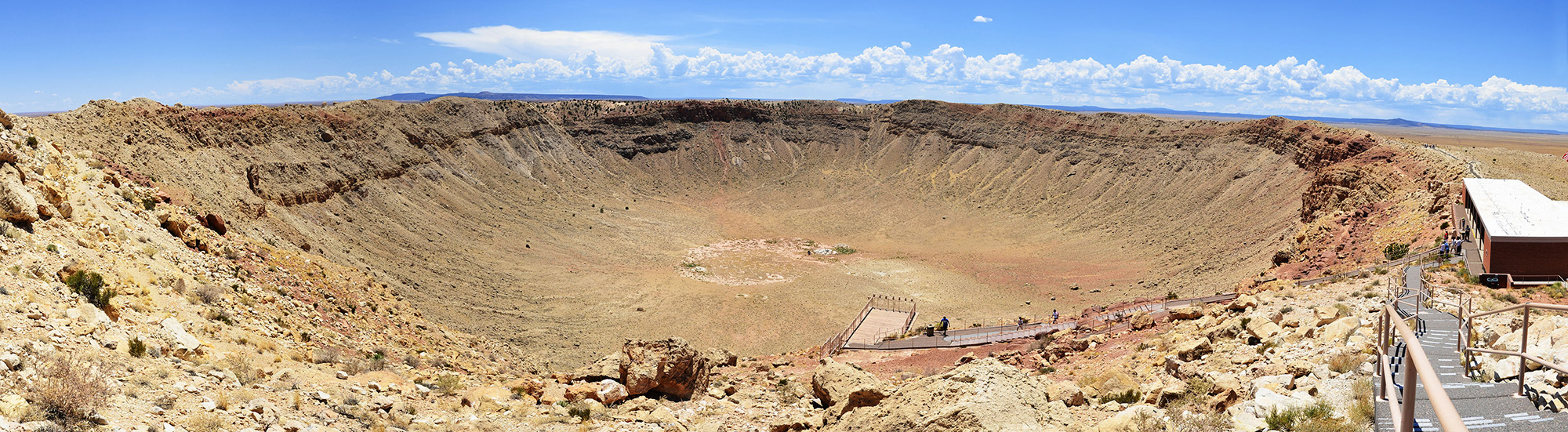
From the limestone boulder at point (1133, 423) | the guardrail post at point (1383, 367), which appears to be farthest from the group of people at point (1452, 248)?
the limestone boulder at point (1133, 423)

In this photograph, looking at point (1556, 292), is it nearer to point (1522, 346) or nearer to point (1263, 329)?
point (1263, 329)

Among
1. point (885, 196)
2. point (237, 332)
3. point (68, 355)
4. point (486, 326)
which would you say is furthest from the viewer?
point (885, 196)

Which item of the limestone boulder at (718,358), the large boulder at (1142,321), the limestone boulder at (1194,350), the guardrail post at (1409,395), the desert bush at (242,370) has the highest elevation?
the guardrail post at (1409,395)

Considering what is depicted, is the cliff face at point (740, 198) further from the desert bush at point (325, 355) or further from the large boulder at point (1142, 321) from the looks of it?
the desert bush at point (325, 355)

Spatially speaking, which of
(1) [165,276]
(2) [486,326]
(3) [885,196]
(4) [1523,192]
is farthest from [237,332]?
(3) [885,196]

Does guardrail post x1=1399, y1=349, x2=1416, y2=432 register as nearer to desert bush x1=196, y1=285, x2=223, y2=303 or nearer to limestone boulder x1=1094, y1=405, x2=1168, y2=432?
limestone boulder x1=1094, y1=405, x2=1168, y2=432

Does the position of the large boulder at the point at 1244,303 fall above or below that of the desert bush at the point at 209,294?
below

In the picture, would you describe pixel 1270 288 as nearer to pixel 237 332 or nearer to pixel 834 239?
pixel 237 332
